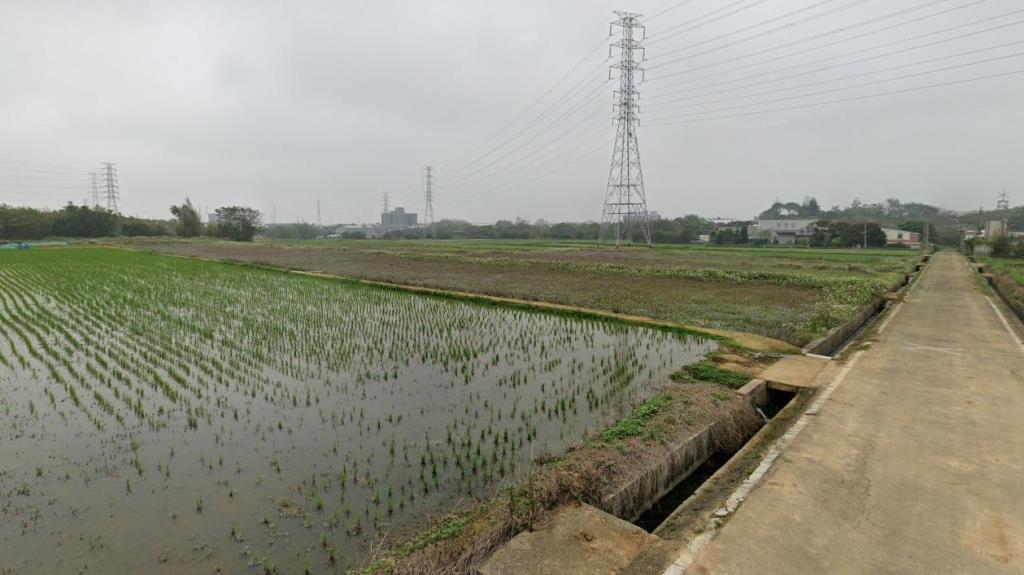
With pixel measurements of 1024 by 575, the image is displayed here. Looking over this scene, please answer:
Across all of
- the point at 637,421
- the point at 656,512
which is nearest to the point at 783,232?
the point at 637,421

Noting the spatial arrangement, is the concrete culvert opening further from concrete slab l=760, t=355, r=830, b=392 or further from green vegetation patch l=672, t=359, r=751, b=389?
concrete slab l=760, t=355, r=830, b=392

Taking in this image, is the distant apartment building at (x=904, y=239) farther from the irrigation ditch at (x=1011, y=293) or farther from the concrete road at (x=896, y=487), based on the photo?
the concrete road at (x=896, y=487)

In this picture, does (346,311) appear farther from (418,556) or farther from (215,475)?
(418,556)

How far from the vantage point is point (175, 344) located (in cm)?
1202

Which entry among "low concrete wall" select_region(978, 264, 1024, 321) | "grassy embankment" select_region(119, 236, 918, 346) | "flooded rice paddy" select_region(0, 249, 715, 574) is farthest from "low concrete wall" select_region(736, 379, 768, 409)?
"low concrete wall" select_region(978, 264, 1024, 321)

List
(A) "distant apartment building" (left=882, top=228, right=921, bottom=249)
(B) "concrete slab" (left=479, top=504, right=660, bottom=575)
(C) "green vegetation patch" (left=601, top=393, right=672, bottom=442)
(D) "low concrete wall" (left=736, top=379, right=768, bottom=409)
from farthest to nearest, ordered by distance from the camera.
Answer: (A) "distant apartment building" (left=882, top=228, right=921, bottom=249)
(D) "low concrete wall" (left=736, top=379, right=768, bottom=409)
(C) "green vegetation patch" (left=601, top=393, right=672, bottom=442)
(B) "concrete slab" (left=479, top=504, right=660, bottom=575)

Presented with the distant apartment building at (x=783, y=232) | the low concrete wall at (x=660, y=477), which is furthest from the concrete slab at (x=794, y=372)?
the distant apartment building at (x=783, y=232)

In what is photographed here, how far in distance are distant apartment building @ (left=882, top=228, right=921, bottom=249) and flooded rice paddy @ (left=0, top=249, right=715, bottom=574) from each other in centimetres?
7831

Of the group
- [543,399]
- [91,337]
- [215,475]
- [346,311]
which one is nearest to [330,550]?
[215,475]

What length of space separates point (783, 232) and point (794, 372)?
83.1 metres

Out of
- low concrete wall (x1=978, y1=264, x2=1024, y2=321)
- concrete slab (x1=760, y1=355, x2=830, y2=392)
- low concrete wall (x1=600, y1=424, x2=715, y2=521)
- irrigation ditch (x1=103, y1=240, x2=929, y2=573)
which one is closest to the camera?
irrigation ditch (x1=103, y1=240, x2=929, y2=573)

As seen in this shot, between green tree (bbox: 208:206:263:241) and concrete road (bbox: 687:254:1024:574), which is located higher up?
green tree (bbox: 208:206:263:241)

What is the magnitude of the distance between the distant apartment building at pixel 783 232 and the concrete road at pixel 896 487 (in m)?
75.2

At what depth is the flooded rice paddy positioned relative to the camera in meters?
4.66
